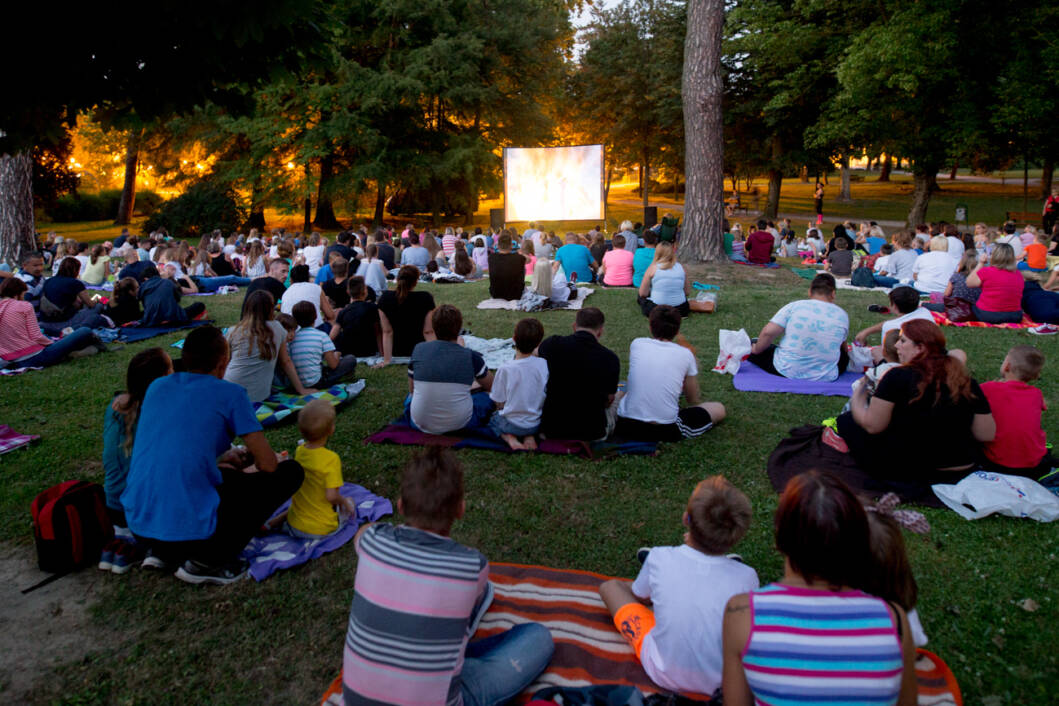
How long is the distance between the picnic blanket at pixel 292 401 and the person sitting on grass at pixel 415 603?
13.0 feet

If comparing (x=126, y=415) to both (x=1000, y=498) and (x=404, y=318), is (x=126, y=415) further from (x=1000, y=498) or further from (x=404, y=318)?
(x=1000, y=498)

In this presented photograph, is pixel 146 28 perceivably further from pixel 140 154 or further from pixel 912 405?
pixel 140 154

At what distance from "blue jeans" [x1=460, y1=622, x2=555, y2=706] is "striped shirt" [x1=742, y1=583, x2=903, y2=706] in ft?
3.59

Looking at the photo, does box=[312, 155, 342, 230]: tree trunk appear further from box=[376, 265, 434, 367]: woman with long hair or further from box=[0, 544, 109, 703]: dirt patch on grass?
box=[0, 544, 109, 703]: dirt patch on grass

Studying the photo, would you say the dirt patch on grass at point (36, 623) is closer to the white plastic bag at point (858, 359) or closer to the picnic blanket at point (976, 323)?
the white plastic bag at point (858, 359)

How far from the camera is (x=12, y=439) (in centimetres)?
574

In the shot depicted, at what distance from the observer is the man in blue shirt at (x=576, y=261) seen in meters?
13.5

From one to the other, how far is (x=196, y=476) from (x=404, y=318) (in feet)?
15.0

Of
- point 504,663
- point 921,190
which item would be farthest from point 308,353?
point 921,190

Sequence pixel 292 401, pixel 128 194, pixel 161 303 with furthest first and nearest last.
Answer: pixel 128 194 → pixel 161 303 → pixel 292 401

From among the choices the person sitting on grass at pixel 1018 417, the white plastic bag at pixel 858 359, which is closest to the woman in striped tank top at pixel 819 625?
the person sitting on grass at pixel 1018 417

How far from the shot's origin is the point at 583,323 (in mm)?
5344

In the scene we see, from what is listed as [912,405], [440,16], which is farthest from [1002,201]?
[912,405]

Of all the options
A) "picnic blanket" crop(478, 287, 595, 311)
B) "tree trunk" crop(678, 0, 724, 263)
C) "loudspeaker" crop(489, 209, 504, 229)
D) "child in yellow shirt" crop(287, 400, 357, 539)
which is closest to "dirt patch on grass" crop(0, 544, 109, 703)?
"child in yellow shirt" crop(287, 400, 357, 539)
